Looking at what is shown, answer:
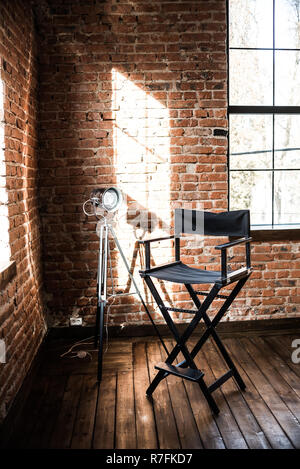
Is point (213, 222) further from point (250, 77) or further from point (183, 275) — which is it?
point (250, 77)

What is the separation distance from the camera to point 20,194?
2938mm

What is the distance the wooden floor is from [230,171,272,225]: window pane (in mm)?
1211

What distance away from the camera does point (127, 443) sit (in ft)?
7.23

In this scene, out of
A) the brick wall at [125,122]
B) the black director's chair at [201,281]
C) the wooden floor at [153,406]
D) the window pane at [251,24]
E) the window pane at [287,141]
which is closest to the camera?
the wooden floor at [153,406]

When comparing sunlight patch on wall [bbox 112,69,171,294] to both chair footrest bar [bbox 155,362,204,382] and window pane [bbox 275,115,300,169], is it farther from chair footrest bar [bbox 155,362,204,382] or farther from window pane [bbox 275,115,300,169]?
chair footrest bar [bbox 155,362,204,382]

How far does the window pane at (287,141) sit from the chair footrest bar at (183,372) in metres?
2.13

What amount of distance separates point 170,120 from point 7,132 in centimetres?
146

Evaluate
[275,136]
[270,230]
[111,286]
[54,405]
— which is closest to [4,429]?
[54,405]

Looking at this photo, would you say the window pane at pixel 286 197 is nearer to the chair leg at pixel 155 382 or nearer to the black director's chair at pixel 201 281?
the black director's chair at pixel 201 281

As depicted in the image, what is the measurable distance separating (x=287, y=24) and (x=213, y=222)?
2086 mm

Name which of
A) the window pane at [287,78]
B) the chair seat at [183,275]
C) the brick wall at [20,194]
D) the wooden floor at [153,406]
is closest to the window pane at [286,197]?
the window pane at [287,78]

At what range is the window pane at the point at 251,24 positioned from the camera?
11.9 ft

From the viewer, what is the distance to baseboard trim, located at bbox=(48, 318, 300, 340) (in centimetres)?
368

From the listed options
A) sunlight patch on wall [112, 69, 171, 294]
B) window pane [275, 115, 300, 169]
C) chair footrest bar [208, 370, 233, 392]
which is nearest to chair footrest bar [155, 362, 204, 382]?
chair footrest bar [208, 370, 233, 392]
